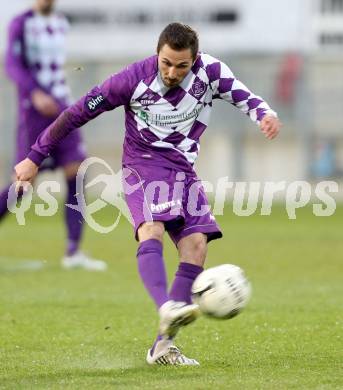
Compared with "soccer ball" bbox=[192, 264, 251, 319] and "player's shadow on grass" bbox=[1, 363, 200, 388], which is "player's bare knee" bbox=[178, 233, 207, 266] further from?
"player's shadow on grass" bbox=[1, 363, 200, 388]

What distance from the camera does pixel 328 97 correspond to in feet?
73.1

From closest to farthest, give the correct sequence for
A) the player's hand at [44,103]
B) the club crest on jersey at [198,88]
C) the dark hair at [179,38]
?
the dark hair at [179,38], the club crest on jersey at [198,88], the player's hand at [44,103]

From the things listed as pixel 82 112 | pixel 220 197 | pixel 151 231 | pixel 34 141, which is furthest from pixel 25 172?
pixel 220 197

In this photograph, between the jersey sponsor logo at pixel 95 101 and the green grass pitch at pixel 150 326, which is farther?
the jersey sponsor logo at pixel 95 101

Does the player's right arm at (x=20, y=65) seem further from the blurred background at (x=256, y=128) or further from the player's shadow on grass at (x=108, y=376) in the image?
the blurred background at (x=256, y=128)

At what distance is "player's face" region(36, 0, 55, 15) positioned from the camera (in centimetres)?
1097

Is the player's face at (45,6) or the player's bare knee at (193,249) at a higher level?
→ the player's face at (45,6)

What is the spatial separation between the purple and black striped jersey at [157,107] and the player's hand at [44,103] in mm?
3897

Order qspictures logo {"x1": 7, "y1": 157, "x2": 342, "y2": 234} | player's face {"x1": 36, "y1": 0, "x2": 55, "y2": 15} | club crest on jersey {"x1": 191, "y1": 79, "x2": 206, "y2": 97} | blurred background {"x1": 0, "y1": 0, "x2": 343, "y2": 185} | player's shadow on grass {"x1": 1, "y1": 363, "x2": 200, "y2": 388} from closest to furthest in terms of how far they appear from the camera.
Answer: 1. player's shadow on grass {"x1": 1, "y1": 363, "x2": 200, "y2": 388}
2. club crest on jersey {"x1": 191, "y1": 79, "x2": 206, "y2": 97}
3. player's face {"x1": 36, "y1": 0, "x2": 55, "y2": 15}
4. qspictures logo {"x1": 7, "y1": 157, "x2": 342, "y2": 234}
5. blurred background {"x1": 0, "y1": 0, "x2": 343, "y2": 185}

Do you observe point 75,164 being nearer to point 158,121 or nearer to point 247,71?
point 158,121

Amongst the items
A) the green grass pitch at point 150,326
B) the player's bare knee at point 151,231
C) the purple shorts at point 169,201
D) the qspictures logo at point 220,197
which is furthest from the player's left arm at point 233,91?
the qspictures logo at point 220,197

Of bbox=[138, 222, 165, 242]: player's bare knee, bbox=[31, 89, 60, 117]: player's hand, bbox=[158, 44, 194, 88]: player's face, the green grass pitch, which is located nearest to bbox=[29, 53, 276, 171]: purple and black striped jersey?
bbox=[158, 44, 194, 88]: player's face

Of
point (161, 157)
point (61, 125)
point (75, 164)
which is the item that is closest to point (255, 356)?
point (161, 157)

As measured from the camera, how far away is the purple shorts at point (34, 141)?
434 inches
